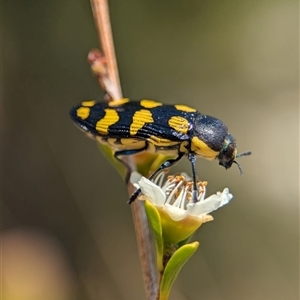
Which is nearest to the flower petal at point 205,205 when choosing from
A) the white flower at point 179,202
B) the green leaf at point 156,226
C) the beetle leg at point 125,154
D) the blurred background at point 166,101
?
the white flower at point 179,202

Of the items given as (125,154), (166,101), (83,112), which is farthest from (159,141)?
(166,101)

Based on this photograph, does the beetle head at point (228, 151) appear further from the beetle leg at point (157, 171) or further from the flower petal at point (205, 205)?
the flower petal at point (205, 205)

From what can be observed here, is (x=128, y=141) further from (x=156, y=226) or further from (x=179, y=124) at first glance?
(x=156, y=226)

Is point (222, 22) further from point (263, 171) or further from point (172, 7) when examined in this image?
point (263, 171)

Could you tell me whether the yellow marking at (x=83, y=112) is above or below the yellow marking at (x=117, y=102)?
below

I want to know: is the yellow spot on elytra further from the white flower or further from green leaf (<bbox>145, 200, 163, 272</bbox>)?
green leaf (<bbox>145, 200, 163, 272</bbox>)
